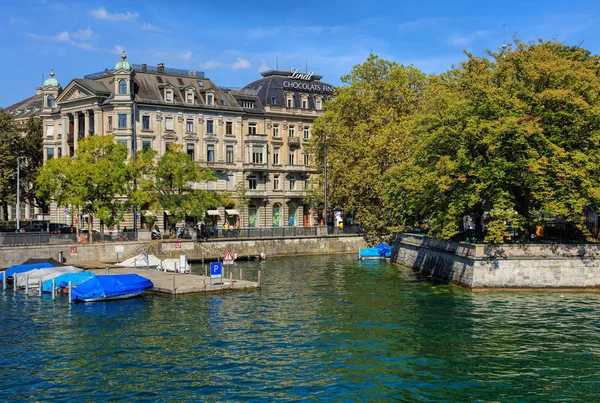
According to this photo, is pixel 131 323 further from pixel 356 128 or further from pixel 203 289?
pixel 356 128

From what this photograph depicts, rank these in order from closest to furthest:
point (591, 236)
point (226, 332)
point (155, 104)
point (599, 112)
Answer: point (226, 332)
point (599, 112)
point (591, 236)
point (155, 104)

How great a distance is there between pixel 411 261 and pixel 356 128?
19.6m

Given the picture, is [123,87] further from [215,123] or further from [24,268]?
[24,268]

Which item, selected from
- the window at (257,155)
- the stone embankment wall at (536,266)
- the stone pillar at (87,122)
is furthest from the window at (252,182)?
the stone embankment wall at (536,266)

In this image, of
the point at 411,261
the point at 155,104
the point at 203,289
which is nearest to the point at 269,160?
the point at 155,104

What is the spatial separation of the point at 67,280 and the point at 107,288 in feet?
14.6

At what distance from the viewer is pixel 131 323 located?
41125mm

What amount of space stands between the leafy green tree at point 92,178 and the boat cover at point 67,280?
22031 millimetres

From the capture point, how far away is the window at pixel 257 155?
102 metres

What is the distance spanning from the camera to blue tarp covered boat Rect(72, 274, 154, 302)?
48344 millimetres

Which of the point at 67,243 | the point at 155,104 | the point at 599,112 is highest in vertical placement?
the point at 155,104

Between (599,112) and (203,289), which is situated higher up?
(599,112)

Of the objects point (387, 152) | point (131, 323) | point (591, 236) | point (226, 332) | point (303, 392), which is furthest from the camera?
point (387, 152)

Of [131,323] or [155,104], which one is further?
[155,104]
